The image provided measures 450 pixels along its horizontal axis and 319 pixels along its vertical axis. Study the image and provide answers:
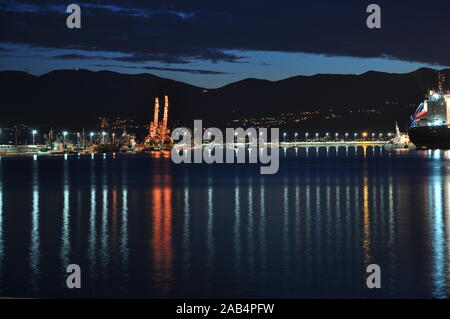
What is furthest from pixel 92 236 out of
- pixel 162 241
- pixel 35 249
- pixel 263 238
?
pixel 263 238

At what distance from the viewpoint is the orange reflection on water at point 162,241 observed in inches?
480

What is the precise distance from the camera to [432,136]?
97125mm

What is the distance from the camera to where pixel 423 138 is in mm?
100750

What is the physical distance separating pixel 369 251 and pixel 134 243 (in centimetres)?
496

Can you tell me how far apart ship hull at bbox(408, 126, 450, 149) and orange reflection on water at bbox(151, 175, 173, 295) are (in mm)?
70540

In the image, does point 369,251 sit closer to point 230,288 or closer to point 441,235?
point 441,235

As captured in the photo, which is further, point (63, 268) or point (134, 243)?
point (134, 243)

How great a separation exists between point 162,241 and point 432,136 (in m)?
85.6

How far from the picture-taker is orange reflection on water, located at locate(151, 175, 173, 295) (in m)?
12.2

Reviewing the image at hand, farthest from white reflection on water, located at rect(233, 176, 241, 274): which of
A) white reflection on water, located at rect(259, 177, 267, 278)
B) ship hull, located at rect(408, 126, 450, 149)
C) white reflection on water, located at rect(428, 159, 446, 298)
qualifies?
ship hull, located at rect(408, 126, 450, 149)

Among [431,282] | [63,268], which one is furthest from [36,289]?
[431,282]

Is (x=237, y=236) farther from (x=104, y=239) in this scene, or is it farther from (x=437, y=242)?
(x=437, y=242)

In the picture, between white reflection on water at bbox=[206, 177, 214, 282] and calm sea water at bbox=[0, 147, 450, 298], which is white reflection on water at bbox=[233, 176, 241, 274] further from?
white reflection on water at bbox=[206, 177, 214, 282]

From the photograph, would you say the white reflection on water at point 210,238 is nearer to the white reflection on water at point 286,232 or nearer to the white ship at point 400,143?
the white reflection on water at point 286,232
